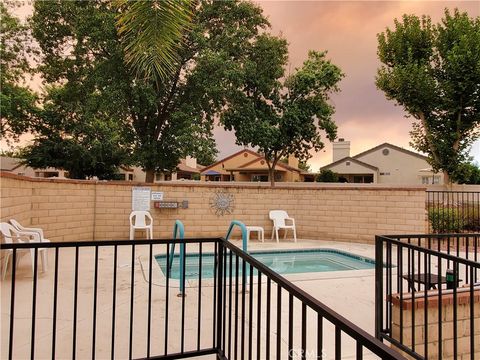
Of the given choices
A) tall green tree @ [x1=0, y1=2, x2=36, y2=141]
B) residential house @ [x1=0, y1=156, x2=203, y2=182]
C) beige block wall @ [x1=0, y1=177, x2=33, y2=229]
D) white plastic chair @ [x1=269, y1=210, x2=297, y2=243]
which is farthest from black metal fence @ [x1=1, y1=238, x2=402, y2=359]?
residential house @ [x1=0, y1=156, x2=203, y2=182]

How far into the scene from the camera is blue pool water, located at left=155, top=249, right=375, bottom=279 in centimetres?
662

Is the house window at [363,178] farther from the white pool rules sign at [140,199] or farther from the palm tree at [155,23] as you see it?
the palm tree at [155,23]

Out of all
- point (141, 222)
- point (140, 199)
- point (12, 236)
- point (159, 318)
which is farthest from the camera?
point (140, 199)

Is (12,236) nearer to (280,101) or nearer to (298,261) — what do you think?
(298,261)

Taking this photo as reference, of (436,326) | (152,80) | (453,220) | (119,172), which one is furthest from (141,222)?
(119,172)

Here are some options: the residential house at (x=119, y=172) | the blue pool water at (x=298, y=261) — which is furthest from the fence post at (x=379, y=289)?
the residential house at (x=119, y=172)

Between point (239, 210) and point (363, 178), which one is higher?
point (363, 178)

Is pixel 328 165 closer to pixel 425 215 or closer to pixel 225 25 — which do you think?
pixel 225 25

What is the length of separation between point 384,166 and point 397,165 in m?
0.95

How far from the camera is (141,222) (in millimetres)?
8023

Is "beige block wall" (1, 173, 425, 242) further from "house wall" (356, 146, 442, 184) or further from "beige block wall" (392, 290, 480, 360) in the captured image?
"house wall" (356, 146, 442, 184)

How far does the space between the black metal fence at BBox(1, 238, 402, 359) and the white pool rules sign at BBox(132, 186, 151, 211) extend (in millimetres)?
3147

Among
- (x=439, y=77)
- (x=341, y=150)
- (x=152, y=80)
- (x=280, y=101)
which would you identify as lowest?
(x=341, y=150)

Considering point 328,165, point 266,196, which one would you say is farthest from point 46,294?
point 328,165
